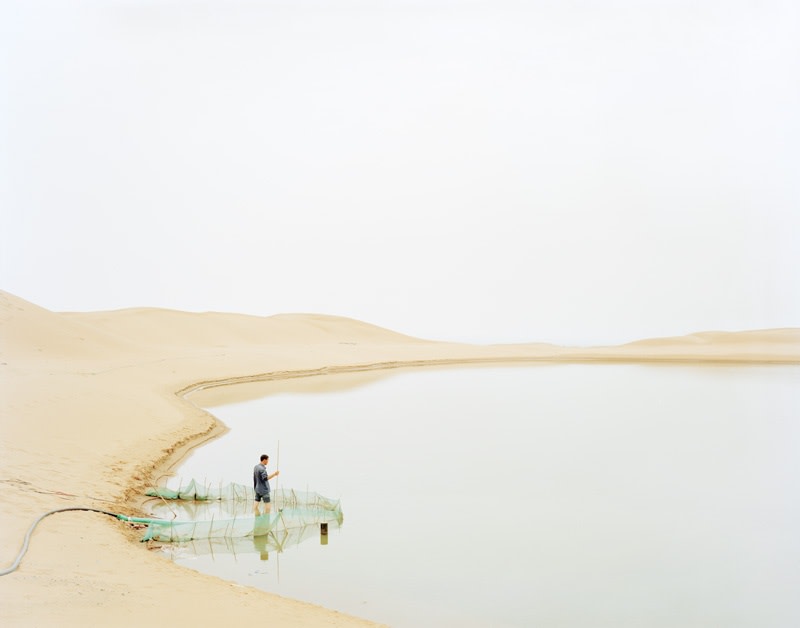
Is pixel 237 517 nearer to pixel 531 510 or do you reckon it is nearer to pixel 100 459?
pixel 100 459

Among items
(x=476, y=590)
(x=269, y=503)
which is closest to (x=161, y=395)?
(x=269, y=503)

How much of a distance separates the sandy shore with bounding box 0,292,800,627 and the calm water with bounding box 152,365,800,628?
73 cm

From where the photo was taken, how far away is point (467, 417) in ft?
57.5

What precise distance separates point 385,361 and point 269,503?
2719 cm

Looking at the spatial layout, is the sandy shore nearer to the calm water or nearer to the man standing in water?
the calm water

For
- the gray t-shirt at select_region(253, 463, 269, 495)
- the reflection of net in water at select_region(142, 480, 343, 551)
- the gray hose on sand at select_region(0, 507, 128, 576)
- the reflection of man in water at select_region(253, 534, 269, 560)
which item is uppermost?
the gray t-shirt at select_region(253, 463, 269, 495)

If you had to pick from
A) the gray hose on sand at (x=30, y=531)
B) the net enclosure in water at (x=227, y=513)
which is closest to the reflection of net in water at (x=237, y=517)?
the net enclosure in water at (x=227, y=513)

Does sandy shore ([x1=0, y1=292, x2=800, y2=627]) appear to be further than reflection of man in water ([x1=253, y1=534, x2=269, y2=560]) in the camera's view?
No

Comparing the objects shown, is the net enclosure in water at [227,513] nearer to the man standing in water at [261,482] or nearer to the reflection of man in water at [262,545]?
the reflection of man in water at [262,545]

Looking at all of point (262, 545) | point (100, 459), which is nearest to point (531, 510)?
point (262, 545)

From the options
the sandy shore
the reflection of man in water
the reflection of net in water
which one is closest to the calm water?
the reflection of man in water

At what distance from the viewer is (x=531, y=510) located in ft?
29.9

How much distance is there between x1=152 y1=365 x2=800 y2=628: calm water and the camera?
626 centimetres

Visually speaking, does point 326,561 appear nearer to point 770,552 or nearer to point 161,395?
point 770,552
